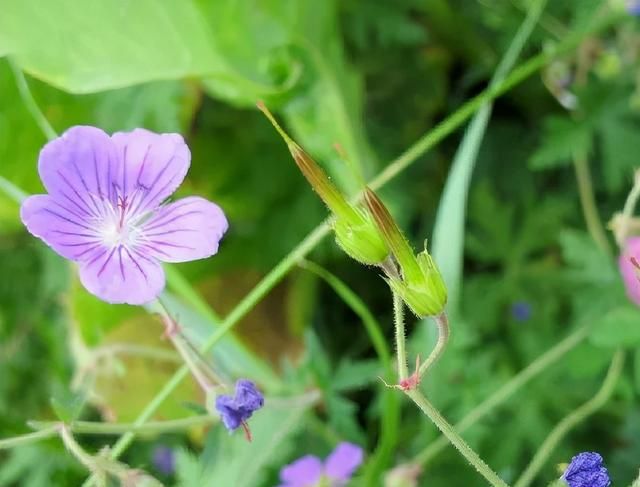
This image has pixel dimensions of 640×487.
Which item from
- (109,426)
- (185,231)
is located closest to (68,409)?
(109,426)

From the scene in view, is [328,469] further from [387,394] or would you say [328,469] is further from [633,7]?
[633,7]

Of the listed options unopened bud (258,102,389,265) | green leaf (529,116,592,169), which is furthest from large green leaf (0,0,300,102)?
unopened bud (258,102,389,265)

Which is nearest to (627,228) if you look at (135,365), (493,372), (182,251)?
(493,372)

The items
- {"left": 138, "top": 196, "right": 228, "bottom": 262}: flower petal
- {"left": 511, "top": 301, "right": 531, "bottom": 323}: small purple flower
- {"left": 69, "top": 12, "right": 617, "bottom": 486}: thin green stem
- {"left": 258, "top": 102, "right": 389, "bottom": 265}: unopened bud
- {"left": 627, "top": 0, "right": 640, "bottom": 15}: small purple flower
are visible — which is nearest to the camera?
{"left": 258, "top": 102, "right": 389, "bottom": 265}: unopened bud

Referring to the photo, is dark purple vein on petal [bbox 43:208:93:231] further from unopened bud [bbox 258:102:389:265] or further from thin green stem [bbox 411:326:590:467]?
thin green stem [bbox 411:326:590:467]

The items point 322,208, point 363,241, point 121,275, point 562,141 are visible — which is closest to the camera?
point 363,241

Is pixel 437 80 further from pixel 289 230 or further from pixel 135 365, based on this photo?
pixel 135 365
